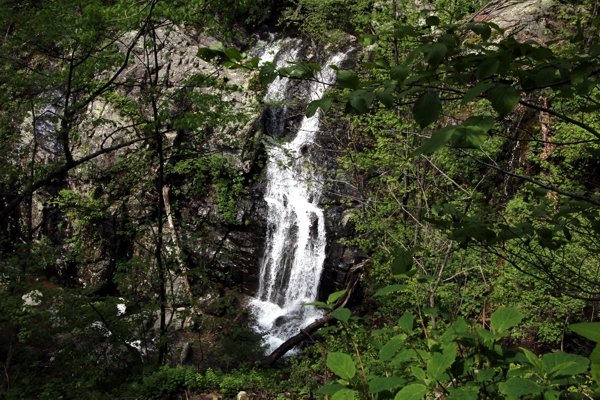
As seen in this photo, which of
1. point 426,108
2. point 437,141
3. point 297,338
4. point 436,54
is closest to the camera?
point 437,141

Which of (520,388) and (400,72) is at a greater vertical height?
(400,72)

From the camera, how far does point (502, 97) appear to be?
2.83 feet

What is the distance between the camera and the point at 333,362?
115 cm

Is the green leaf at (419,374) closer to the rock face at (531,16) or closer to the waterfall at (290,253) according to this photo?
the waterfall at (290,253)

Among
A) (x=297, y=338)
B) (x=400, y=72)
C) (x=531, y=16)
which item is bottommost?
(x=297, y=338)

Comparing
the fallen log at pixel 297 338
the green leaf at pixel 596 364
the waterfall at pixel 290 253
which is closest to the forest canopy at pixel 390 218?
the green leaf at pixel 596 364

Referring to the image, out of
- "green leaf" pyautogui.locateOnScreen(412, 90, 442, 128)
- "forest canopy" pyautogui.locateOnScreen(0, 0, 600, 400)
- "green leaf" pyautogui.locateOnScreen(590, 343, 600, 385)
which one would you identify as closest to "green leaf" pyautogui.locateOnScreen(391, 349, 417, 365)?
"forest canopy" pyautogui.locateOnScreen(0, 0, 600, 400)

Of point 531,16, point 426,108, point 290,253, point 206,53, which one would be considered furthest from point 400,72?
point 531,16

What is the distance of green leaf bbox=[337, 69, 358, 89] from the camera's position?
3.45 feet

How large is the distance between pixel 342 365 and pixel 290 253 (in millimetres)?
10779

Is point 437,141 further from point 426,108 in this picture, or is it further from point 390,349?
point 390,349

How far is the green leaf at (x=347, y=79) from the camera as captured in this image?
105 centimetres

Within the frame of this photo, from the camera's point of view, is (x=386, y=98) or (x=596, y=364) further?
(x=386, y=98)

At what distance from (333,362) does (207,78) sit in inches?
187
